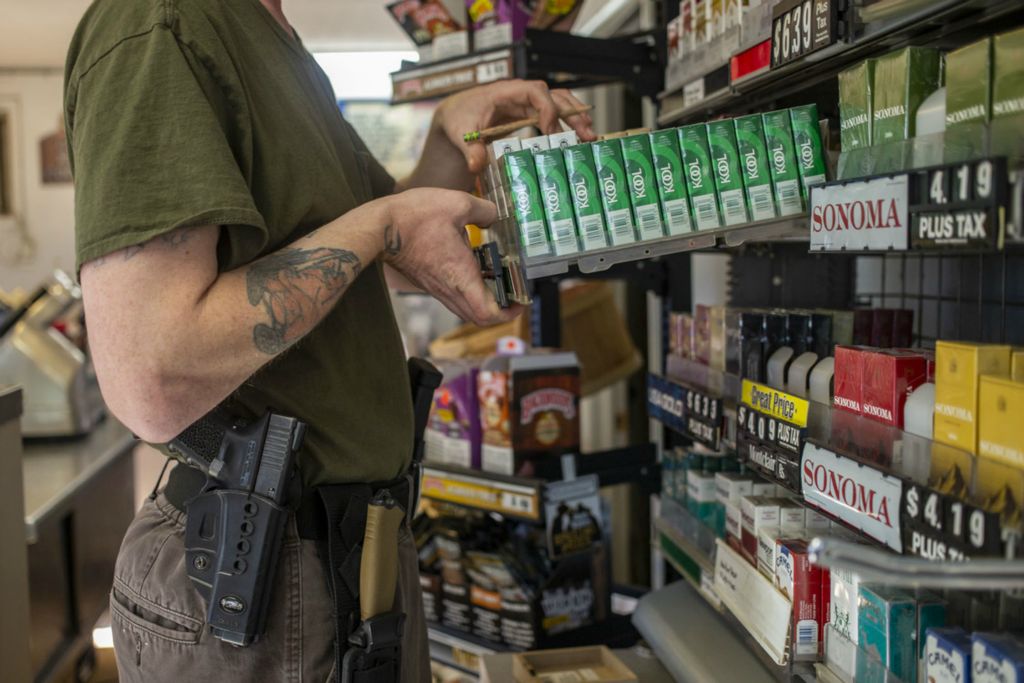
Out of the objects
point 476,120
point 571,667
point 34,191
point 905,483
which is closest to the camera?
point 905,483

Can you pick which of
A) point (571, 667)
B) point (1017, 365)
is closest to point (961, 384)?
point (1017, 365)

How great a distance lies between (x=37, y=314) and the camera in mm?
4145

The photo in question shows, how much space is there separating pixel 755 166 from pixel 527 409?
1317 mm

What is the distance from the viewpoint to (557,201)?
1430mm

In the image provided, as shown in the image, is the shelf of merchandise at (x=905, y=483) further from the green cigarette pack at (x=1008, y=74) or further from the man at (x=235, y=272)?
the man at (x=235, y=272)

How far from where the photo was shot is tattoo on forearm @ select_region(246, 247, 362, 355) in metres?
1.22

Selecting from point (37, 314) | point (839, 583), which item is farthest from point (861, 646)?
point (37, 314)

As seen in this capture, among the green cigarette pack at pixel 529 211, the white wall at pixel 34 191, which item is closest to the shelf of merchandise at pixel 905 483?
the green cigarette pack at pixel 529 211

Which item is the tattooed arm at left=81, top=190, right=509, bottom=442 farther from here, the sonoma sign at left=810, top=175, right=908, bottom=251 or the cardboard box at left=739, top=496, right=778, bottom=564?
the cardboard box at left=739, top=496, right=778, bottom=564

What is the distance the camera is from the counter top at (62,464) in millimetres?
2920

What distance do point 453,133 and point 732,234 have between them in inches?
25.6

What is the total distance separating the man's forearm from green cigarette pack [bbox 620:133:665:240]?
0.42 meters

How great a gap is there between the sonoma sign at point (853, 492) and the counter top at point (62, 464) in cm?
192

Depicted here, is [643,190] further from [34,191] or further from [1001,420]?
[34,191]
